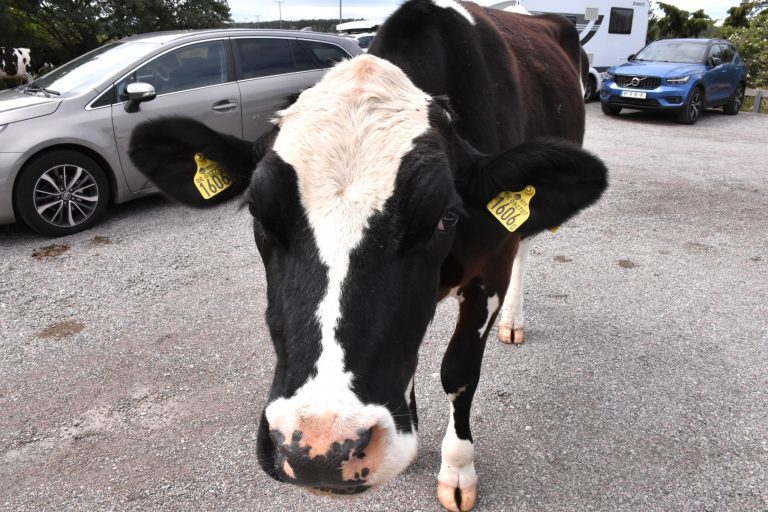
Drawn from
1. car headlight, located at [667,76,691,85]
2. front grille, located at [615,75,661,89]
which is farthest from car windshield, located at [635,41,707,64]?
front grille, located at [615,75,661,89]

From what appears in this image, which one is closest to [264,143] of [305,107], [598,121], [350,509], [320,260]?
[305,107]

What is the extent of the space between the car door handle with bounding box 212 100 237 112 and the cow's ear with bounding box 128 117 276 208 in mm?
4054

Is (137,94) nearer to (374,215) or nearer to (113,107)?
(113,107)

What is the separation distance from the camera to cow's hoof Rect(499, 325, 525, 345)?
11.9 ft

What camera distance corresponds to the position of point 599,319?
12.8 ft

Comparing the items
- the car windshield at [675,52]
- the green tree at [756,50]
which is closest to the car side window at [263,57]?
the car windshield at [675,52]

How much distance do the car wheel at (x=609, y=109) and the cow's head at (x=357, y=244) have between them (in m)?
12.3

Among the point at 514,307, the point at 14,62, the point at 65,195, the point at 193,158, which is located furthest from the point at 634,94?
the point at 14,62

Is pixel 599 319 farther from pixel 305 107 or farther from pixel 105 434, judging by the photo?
pixel 105 434

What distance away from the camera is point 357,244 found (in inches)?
57.3

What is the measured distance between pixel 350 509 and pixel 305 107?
5.48ft

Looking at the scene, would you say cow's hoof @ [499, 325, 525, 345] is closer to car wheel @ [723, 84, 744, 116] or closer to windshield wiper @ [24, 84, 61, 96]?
windshield wiper @ [24, 84, 61, 96]

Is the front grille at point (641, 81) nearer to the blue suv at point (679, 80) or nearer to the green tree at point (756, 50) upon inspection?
the blue suv at point (679, 80)

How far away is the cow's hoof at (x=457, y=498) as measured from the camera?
7.69ft
